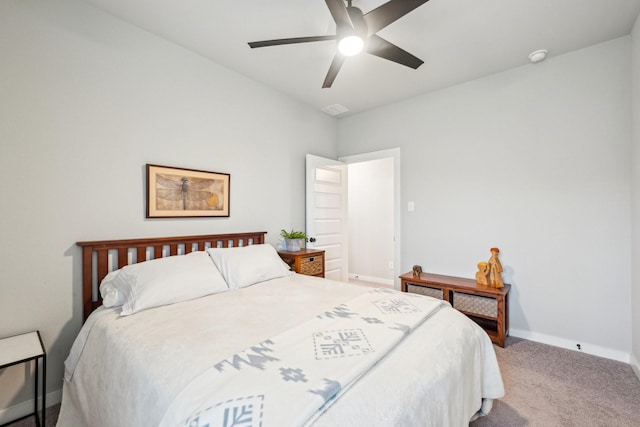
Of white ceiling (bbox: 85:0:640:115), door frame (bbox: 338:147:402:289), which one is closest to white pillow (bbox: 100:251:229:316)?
white ceiling (bbox: 85:0:640:115)

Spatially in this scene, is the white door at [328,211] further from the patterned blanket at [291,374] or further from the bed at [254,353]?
the patterned blanket at [291,374]

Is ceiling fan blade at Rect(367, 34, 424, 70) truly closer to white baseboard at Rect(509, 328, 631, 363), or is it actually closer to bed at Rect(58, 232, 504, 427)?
bed at Rect(58, 232, 504, 427)

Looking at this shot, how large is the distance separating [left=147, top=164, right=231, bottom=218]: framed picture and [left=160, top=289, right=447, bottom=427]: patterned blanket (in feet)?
5.49

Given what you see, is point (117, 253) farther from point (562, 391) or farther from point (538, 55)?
point (538, 55)

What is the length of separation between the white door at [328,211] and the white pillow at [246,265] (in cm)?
115

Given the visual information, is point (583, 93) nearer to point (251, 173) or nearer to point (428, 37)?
point (428, 37)

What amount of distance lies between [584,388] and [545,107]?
2415 millimetres

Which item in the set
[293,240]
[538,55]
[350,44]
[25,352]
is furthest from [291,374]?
[538,55]

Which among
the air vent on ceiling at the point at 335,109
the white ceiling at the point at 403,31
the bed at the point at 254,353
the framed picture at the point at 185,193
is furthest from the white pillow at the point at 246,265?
the air vent on ceiling at the point at 335,109

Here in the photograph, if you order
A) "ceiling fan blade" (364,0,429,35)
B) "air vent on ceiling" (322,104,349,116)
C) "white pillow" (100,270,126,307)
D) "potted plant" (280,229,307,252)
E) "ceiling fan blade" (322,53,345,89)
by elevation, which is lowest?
"white pillow" (100,270,126,307)

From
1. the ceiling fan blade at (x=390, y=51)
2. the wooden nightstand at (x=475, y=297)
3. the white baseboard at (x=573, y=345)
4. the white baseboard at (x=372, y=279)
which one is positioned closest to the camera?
the ceiling fan blade at (x=390, y=51)

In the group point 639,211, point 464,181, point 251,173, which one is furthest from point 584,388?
point 251,173

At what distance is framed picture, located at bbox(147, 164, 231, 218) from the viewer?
236cm

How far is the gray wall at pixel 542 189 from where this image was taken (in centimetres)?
246
